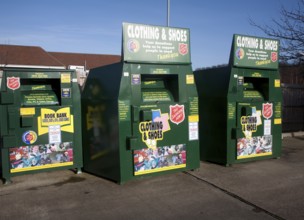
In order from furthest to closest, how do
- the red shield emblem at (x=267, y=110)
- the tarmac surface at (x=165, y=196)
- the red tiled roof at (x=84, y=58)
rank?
the red tiled roof at (x=84, y=58) < the red shield emblem at (x=267, y=110) < the tarmac surface at (x=165, y=196)

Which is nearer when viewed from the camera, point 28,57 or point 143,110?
point 143,110

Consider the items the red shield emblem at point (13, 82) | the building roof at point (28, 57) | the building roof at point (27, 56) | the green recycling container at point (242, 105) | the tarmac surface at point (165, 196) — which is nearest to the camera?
the tarmac surface at point (165, 196)

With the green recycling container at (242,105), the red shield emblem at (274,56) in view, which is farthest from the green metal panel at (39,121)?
the red shield emblem at (274,56)

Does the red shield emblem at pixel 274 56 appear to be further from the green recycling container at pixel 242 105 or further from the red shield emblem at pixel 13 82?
the red shield emblem at pixel 13 82

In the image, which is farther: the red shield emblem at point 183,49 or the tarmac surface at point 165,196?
the red shield emblem at point 183,49

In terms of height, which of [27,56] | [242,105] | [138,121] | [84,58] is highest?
[84,58]

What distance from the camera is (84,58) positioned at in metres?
43.4

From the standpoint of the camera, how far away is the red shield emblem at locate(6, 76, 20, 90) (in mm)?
4598

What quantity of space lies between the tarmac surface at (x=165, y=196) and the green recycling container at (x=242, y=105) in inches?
19.6

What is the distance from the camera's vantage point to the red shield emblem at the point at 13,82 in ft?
15.1

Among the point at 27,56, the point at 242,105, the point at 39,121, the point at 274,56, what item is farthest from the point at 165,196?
the point at 27,56

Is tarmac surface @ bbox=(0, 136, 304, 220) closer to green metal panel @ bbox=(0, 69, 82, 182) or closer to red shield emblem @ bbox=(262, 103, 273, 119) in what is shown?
green metal panel @ bbox=(0, 69, 82, 182)

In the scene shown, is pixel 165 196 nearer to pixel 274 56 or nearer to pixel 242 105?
pixel 242 105

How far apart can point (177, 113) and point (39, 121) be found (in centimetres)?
222
